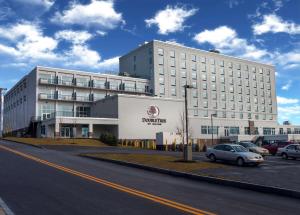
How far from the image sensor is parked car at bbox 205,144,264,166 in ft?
82.2

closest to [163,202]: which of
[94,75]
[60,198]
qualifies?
[60,198]

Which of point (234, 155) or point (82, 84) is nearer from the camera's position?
point (234, 155)

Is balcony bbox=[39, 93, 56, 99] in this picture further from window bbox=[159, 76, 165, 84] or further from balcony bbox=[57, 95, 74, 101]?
window bbox=[159, 76, 165, 84]

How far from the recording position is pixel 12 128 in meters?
97.6

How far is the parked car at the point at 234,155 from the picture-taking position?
82.2ft

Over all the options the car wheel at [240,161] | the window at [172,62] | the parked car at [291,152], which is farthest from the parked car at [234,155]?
the window at [172,62]

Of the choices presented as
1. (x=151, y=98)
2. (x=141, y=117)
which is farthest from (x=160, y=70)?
(x=141, y=117)

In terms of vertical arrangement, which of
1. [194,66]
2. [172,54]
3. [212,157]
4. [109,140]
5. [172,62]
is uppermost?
[172,54]

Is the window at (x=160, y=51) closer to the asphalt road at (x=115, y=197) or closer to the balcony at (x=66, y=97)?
the balcony at (x=66, y=97)

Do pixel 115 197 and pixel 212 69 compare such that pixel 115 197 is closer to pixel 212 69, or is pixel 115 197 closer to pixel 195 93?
pixel 195 93

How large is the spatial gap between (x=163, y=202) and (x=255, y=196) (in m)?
3.64

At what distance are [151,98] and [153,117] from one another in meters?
3.43

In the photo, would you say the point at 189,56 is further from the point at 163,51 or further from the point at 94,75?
the point at 94,75

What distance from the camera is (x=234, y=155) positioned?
26047 mm
